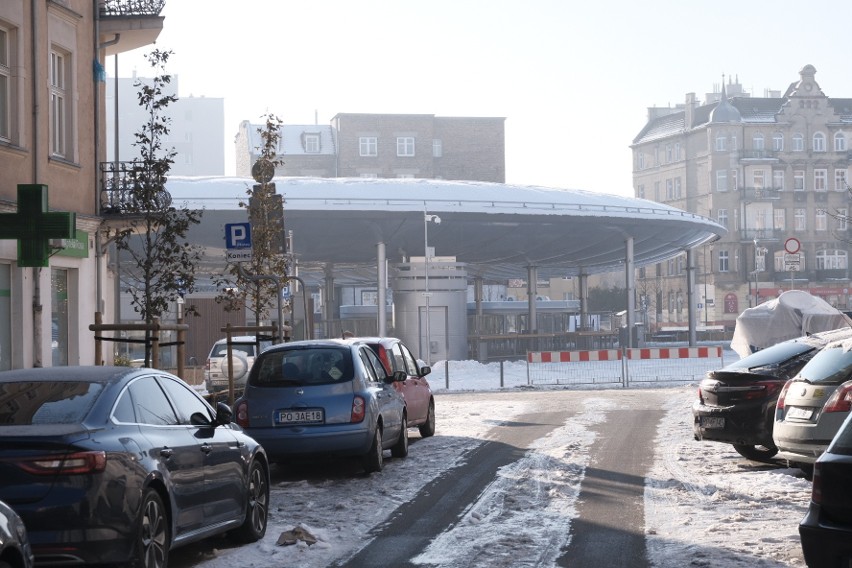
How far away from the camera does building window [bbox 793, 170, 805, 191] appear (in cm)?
11038

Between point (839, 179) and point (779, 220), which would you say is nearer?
point (779, 220)

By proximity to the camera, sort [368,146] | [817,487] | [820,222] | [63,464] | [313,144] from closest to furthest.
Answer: [817,487] < [63,464] < [820,222] < [368,146] < [313,144]

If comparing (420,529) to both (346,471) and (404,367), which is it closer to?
(346,471)

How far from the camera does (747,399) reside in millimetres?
15305

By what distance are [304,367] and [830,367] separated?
228 inches

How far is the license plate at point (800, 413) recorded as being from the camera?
12.6 metres

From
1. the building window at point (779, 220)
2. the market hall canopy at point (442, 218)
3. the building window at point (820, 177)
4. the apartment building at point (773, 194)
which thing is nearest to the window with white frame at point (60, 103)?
the market hall canopy at point (442, 218)

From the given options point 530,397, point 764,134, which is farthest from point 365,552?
point 764,134

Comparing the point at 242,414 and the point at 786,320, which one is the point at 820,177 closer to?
the point at 786,320

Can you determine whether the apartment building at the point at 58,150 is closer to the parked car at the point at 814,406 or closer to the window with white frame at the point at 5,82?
the window with white frame at the point at 5,82

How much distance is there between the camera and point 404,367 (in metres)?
20.0

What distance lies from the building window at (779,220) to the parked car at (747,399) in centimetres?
9717

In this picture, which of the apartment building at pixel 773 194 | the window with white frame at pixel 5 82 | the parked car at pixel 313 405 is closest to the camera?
the parked car at pixel 313 405

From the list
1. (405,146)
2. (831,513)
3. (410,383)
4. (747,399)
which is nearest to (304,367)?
(410,383)
